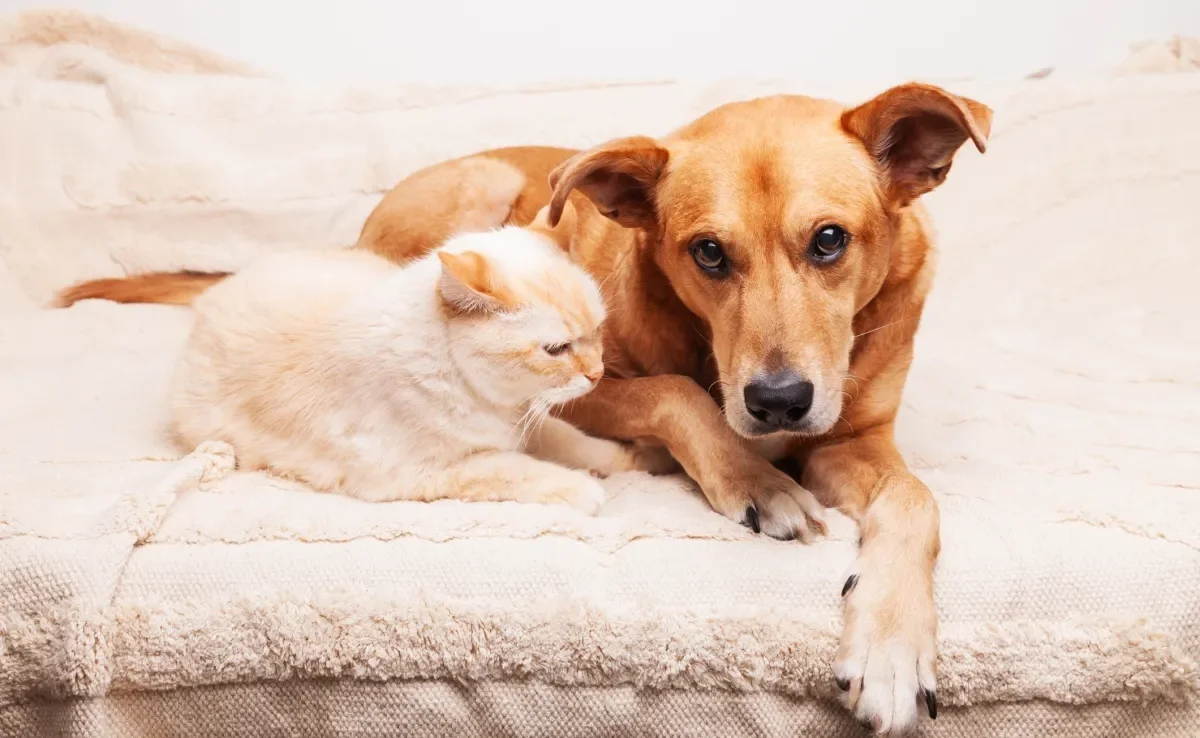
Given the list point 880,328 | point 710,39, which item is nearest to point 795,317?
point 880,328

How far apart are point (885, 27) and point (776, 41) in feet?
1.49

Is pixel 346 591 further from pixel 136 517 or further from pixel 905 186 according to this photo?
pixel 905 186

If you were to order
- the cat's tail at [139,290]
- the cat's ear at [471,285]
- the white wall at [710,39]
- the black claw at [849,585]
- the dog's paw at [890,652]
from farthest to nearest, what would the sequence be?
the white wall at [710,39] < the cat's tail at [139,290] < the cat's ear at [471,285] < the black claw at [849,585] < the dog's paw at [890,652]

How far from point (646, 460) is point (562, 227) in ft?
2.32

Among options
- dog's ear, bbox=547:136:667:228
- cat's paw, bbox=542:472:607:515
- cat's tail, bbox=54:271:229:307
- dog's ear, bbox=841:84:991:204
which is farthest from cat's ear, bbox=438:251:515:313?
cat's tail, bbox=54:271:229:307

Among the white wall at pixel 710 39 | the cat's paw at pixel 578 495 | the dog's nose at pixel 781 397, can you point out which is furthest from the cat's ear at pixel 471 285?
the white wall at pixel 710 39

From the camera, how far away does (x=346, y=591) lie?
1.56 meters

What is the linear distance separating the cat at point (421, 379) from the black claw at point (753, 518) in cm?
29

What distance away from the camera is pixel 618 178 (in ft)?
6.68

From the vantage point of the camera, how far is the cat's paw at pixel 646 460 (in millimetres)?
2148

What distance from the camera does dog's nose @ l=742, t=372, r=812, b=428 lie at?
167 cm

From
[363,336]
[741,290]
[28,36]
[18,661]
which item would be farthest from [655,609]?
[28,36]

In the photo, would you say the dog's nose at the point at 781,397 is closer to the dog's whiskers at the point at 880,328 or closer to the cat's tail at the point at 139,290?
the dog's whiskers at the point at 880,328

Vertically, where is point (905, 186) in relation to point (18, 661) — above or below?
above
